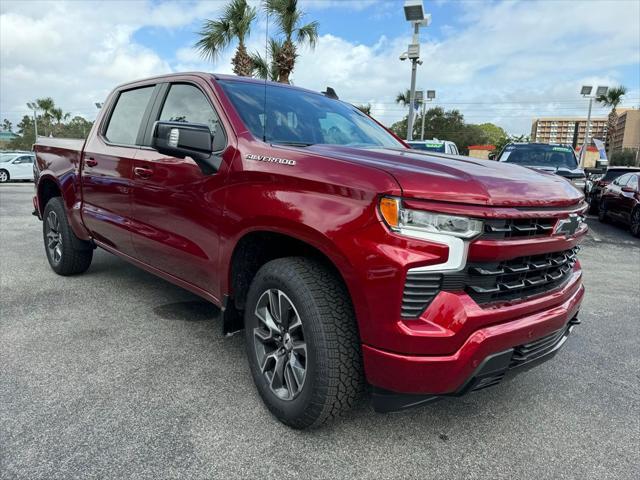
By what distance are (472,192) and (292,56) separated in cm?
1477

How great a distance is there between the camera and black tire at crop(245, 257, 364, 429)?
208cm

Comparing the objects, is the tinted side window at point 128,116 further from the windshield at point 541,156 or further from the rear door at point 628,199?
the rear door at point 628,199

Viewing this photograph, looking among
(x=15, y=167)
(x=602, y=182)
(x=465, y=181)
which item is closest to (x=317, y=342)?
(x=465, y=181)

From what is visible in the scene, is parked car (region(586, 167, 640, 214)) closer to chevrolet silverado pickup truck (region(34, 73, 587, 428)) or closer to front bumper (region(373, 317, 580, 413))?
chevrolet silverado pickup truck (region(34, 73, 587, 428))

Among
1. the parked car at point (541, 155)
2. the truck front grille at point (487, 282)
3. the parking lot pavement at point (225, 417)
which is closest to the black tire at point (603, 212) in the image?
the parked car at point (541, 155)

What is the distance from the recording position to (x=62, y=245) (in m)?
4.71

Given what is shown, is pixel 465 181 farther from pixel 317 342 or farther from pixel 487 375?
pixel 317 342

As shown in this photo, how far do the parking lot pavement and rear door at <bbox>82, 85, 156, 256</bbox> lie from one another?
0.71 metres

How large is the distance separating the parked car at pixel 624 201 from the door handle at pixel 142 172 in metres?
9.91

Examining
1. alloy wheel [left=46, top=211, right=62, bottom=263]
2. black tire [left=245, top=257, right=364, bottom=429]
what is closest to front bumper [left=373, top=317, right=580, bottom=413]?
black tire [left=245, top=257, right=364, bottom=429]

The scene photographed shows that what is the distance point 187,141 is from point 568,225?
1979 mm

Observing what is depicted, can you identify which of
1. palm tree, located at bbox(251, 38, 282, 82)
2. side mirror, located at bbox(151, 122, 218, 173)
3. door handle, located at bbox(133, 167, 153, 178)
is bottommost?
door handle, located at bbox(133, 167, 153, 178)

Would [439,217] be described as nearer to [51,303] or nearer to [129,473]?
[129,473]

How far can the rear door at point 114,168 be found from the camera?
3.55 meters
